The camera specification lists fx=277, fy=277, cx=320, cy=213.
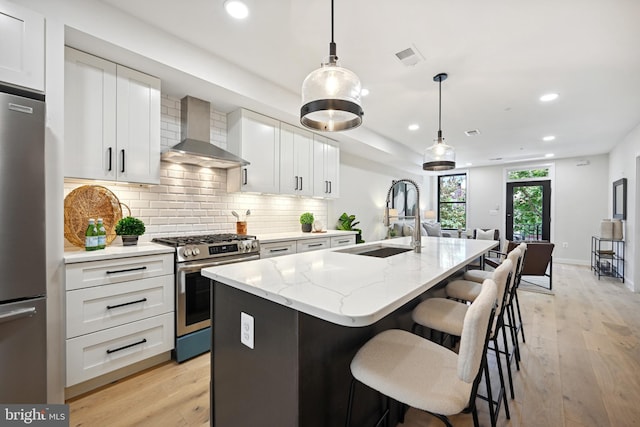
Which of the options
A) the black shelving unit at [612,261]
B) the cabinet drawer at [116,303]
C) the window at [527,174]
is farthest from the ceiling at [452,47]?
the window at [527,174]

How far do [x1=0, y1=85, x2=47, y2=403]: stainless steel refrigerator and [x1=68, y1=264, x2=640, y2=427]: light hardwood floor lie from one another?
443 millimetres

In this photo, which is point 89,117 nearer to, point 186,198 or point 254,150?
point 186,198

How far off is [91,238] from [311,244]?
2230 mm

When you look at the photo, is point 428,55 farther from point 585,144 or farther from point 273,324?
point 585,144

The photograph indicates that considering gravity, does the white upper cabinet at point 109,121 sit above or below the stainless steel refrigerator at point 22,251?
above

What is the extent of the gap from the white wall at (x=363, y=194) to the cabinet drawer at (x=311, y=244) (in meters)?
1.13

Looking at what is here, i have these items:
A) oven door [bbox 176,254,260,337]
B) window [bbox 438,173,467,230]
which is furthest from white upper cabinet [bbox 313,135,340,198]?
window [bbox 438,173,467,230]

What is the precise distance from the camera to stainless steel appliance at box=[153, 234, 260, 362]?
2.22 meters

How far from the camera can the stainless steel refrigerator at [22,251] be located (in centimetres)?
139

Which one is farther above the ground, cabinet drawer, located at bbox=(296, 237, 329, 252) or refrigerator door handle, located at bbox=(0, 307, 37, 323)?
cabinet drawer, located at bbox=(296, 237, 329, 252)

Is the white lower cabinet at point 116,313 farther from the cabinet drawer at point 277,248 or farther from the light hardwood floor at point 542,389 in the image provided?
the cabinet drawer at point 277,248

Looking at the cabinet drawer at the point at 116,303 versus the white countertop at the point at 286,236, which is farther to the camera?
the white countertop at the point at 286,236

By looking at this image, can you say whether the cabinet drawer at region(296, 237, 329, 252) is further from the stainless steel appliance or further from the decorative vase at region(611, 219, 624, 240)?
the decorative vase at region(611, 219, 624, 240)

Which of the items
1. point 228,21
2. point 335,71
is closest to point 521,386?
point 335,71
